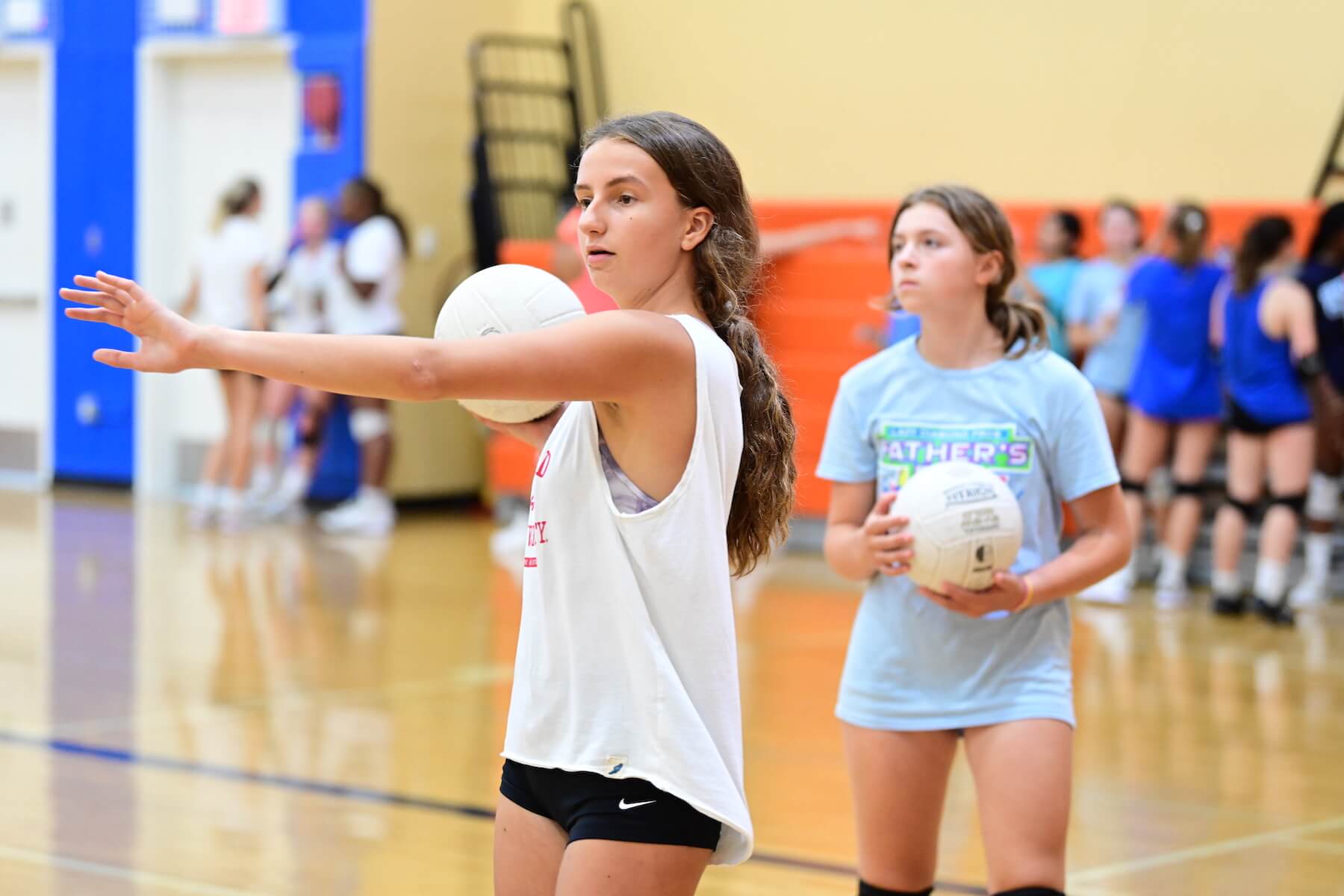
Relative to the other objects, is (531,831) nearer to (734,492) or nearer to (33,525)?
(734,492)

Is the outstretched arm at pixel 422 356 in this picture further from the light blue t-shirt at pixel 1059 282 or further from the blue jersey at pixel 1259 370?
the light blue t-shirt at pixel 1059 282

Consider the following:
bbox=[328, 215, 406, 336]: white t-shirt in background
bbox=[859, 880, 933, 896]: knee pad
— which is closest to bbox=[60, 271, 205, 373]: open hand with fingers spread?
bbox=[859, 880, 933, 896]: knee pad

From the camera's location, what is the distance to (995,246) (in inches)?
136

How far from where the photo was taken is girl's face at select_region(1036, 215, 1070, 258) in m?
10.2

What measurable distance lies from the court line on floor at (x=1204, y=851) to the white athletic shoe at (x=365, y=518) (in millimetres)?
7740

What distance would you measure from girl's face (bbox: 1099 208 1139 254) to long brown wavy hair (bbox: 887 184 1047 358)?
6624 millimetres

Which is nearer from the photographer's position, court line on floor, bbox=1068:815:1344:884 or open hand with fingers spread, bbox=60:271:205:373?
open hand with fingers spread, bbox=60:271:205:373

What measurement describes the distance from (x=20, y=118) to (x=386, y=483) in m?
4.85

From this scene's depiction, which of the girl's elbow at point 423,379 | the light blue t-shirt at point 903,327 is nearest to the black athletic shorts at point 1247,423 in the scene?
the light blue t-shirt at point 903,327

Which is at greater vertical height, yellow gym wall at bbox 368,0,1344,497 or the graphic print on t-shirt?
yellow gym wall at bbox 368,0,1344,497

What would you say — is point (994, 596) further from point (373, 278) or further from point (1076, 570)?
point (373, 278)

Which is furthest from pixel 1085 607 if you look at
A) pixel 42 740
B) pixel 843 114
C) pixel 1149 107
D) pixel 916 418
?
pixel 916 418

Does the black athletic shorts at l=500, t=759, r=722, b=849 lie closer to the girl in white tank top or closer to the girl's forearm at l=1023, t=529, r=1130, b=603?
the girl in white tank top

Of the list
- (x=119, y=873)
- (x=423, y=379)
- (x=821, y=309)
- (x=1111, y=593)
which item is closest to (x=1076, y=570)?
(x=423, y=379)
